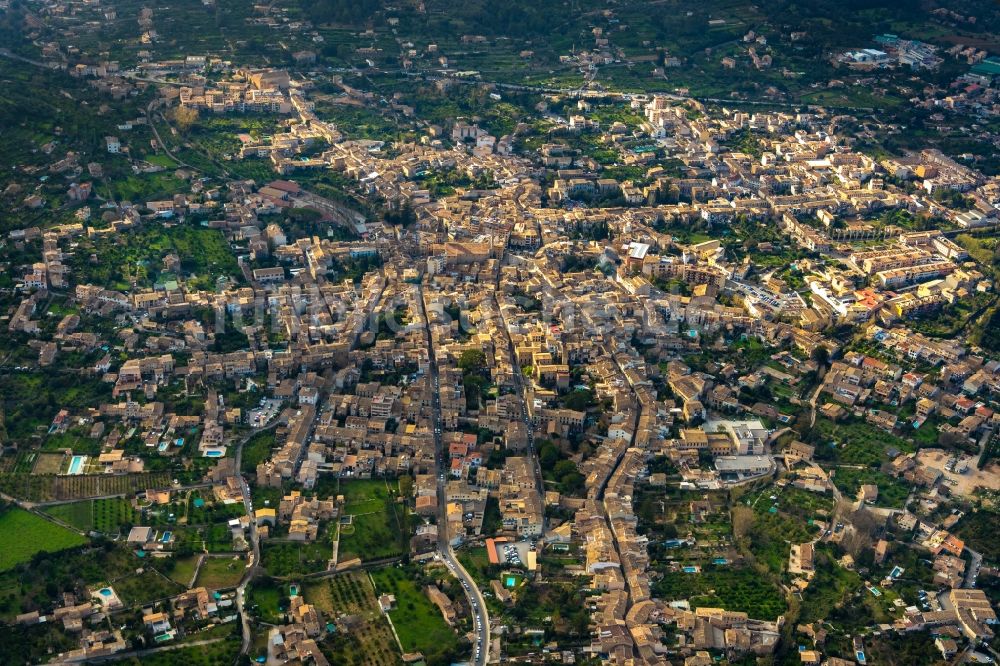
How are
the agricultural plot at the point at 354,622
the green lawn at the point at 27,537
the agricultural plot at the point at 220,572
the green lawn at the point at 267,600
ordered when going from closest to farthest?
the agricultural plot at the point at 354,622 < the green lawn at the point at 267,600 < the agricultural plot at the point at 220,572 < the green lawn at the point at 27,537

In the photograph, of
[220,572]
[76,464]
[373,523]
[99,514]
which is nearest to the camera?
[220,572]

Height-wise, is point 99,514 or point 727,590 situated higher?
point 99,514

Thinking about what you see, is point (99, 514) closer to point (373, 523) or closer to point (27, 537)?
point (27, 537)

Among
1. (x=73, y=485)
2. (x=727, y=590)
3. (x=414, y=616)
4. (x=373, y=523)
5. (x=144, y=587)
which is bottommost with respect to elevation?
(x=727, y=590)

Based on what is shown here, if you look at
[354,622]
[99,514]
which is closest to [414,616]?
[354,622]

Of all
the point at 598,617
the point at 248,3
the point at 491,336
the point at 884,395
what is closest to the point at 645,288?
the point at 491,336

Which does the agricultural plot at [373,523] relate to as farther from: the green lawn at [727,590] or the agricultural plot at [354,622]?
the green lawn at [727,590]

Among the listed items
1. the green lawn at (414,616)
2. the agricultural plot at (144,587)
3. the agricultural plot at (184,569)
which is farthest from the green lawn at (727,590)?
the agricultural plot at (144,587)
